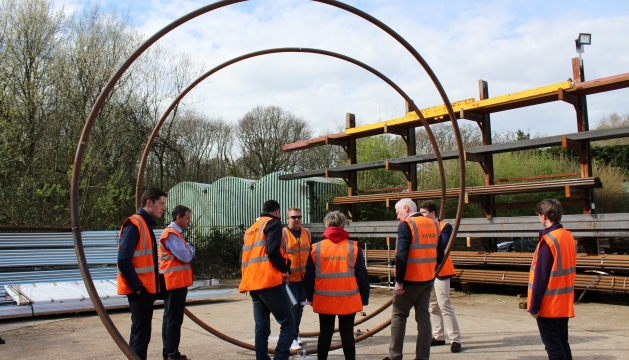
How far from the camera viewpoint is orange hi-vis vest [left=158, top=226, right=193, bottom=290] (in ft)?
20.5

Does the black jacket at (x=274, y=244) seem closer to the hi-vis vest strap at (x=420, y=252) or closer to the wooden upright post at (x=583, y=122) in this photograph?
the hi-vis vest strap at (x=420, y=252)

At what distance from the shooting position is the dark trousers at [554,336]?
4.83m

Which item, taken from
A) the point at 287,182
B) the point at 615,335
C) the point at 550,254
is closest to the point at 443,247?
the point at 550,254

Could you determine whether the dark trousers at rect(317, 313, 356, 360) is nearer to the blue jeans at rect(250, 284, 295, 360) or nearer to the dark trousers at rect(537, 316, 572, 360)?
the blue jeans at rect(250, 284, 295, 360)

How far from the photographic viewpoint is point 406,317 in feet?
19.8

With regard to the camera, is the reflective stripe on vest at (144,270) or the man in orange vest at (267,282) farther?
the man in orange vest at (267,282)

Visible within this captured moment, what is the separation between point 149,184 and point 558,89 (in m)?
18.2

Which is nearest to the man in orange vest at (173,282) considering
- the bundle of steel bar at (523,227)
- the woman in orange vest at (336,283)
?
the woman in orange vest at (336,283)

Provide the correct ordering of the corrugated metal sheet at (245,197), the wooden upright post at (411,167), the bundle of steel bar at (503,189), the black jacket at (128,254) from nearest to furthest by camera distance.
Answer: the black jacket at (128,254) < the bundle of steel bar at (503,189) < the wooden upright post at (411,167) < the corrugated metal sheet at (245,197)

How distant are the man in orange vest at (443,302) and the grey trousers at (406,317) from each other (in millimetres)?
1052

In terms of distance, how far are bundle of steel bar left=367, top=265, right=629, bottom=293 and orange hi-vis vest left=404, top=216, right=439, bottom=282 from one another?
21.9 ft

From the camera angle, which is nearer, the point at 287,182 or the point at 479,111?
the point at 479,111

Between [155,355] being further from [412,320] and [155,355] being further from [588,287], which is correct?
[588,287]

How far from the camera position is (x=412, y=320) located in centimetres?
946
